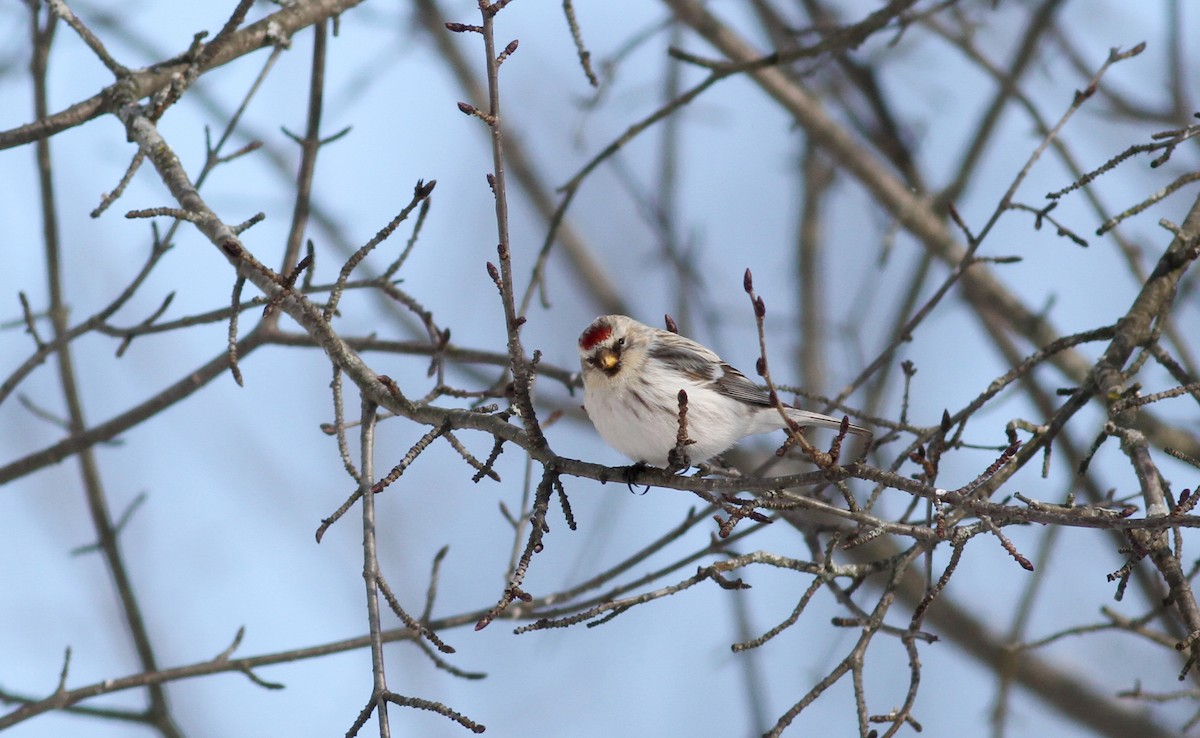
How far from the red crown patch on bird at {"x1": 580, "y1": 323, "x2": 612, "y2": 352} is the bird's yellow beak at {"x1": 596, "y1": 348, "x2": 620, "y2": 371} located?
0.27ft

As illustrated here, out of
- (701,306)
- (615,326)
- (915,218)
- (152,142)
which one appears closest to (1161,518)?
(615,326)

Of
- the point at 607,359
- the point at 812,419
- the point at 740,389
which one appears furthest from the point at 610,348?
the point at 812,419

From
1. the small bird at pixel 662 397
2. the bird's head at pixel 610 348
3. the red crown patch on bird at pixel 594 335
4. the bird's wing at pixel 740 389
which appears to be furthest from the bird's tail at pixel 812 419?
the red crown patch on bird at pixel 594 335

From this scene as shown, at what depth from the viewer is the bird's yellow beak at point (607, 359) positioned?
3625mm

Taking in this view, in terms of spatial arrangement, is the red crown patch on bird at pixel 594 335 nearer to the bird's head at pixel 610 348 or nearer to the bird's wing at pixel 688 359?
the bird's head at pixel 610 348

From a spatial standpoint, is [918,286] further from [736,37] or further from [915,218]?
[736,37]

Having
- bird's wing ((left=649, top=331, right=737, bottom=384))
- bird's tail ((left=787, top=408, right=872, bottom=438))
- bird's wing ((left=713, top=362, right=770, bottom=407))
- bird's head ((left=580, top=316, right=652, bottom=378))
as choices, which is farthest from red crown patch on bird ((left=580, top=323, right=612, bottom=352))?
bird's tail ((left=787, top=408, right=872, bottom=438))

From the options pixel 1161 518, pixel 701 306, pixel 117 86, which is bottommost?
pixel 1161 518

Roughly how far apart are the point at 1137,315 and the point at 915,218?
1933 millimetres

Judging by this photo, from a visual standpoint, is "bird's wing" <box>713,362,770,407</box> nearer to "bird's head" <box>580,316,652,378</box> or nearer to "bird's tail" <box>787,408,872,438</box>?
"bird's tail" <box>787,408,872,438</box>

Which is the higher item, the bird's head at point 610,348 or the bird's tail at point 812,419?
the bird's head at point 610,348

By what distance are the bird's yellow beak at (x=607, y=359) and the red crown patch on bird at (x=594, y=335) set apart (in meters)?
0.08

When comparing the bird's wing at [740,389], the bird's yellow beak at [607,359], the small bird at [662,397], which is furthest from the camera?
the bird's wing at [740,389]

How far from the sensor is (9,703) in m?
3.49
